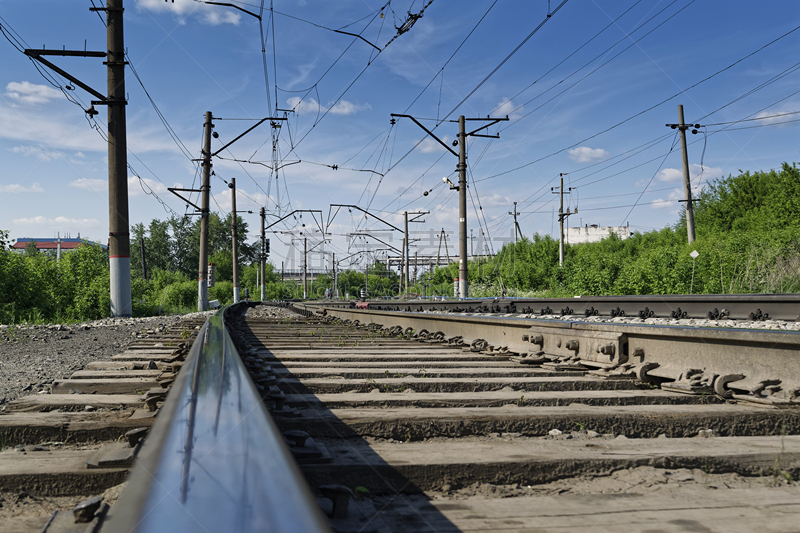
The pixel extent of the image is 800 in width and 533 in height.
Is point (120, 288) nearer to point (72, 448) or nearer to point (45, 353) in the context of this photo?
point (45, 353)

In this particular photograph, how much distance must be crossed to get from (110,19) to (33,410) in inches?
589

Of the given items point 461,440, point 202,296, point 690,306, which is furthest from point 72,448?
point 202,296

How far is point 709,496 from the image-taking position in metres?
1.53

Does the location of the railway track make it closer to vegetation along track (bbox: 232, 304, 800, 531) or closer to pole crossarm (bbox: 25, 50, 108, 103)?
vegetation along track (bbox: 232, 304, 800, 531)

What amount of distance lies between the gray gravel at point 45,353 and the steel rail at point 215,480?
232 cm

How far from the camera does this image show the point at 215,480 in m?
0.73

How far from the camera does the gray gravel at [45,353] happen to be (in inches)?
144

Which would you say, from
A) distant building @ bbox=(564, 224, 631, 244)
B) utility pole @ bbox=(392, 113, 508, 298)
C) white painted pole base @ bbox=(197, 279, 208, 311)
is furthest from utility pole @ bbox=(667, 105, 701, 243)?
distant building @ bbox=(564, 224, 631, 244)

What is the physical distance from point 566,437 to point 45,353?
5822 mm

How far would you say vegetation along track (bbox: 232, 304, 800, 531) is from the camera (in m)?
1.41

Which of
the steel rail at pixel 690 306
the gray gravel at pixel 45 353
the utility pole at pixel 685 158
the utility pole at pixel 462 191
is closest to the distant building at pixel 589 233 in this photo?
the utility pole at pixel 685 158

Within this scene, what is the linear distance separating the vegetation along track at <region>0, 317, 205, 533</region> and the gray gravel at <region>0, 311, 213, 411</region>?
0.40 meters

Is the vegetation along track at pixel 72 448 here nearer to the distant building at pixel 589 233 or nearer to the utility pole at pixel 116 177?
the utility pole at pixel 116 177

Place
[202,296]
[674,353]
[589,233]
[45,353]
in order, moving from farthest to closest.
Result: [589,233] → [202,296] → [45,353] → [674,353]
